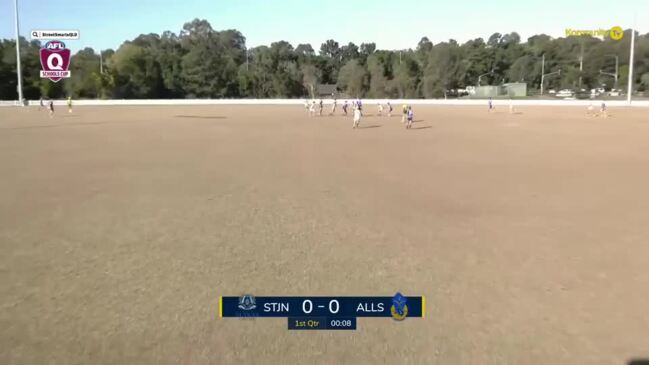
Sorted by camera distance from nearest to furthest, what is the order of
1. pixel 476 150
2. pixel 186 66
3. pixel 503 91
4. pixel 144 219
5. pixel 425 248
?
pixel 425 248, pixel 144 219, pixel 476 150, pixel 186 66, pixel 503 91

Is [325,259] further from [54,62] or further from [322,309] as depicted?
[54,62]

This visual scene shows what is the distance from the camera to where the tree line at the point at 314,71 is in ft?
279

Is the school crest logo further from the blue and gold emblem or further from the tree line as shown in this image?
the tree line

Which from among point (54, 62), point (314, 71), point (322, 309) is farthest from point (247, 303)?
point (314, 71)

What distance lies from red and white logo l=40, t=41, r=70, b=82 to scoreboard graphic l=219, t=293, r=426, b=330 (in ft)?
230

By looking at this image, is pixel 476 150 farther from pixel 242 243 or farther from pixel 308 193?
pixel 242 243

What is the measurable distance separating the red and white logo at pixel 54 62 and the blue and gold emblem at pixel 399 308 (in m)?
71.0

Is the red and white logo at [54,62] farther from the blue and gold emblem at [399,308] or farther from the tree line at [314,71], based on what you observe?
the blue and gold emblem at [399,308]

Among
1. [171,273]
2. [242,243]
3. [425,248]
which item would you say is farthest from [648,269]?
[171,273]

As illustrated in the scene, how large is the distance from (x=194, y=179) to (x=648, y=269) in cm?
1031

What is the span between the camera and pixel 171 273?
6.32 m

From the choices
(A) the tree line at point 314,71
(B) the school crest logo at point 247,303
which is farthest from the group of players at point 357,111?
(A) the tree line at point 314,71

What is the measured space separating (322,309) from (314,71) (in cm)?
10879

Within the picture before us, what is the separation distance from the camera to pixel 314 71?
111 meters
